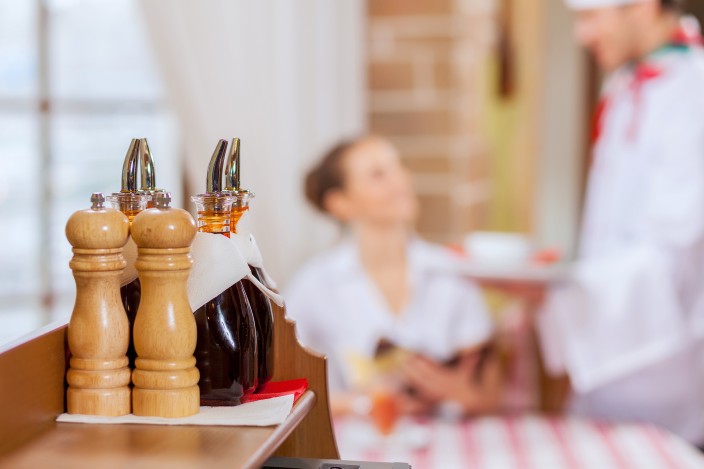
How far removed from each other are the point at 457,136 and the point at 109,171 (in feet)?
3.37

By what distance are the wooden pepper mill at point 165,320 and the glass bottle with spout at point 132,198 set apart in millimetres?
60

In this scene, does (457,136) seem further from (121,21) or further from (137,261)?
(137,261)

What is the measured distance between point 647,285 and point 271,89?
116 centimetres

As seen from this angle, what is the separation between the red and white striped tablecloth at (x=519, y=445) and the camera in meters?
1.75

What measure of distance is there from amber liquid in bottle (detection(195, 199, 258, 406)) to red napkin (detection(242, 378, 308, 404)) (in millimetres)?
18

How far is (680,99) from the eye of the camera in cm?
256

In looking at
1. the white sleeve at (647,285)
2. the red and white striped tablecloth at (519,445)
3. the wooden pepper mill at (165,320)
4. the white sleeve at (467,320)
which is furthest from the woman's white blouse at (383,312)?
the wooden pepper mill at (165,320)

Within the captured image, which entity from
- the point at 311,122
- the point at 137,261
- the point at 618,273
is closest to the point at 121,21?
the point at 311,122

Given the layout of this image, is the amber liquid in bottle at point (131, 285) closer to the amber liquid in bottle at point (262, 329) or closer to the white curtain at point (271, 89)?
the amber liquid in bottle at point (262, 329)

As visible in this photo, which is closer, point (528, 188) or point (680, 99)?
point (680, 99)

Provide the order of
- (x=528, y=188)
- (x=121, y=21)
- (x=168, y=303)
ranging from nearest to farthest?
(x=168, y=303)
(x=121, y=21)
(x=528, y=188)

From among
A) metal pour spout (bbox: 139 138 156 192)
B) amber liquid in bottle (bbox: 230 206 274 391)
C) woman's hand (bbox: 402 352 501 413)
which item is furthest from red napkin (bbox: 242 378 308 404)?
woman's hand (bbox: 402 352 501 413)

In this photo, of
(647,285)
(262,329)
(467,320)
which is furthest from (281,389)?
(647,285)

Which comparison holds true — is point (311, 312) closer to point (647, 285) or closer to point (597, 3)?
point (647, 285)
